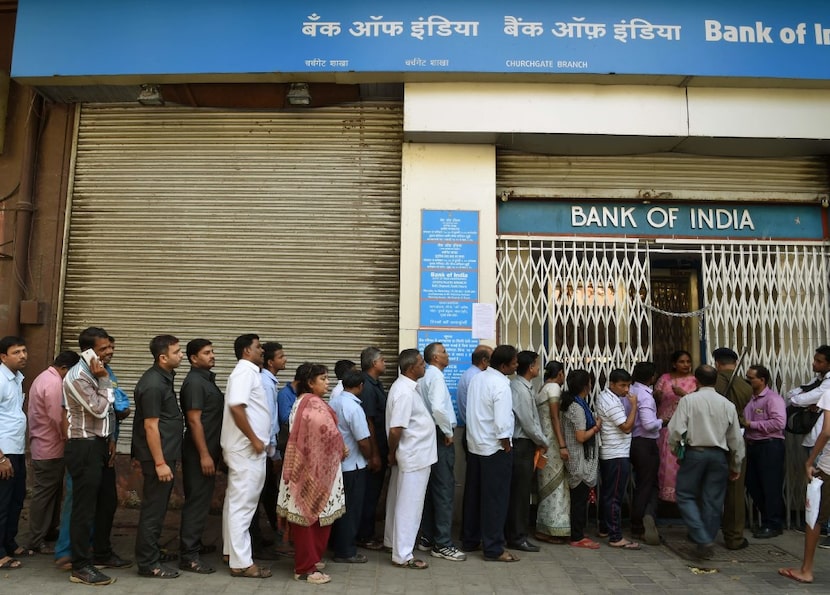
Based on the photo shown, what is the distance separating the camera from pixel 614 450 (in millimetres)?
5684

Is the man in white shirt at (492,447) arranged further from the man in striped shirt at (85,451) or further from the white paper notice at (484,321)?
the man in striped shirt at (85,451)

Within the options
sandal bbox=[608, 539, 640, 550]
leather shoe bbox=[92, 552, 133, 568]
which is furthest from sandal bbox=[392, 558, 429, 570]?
leather shoe bbox=[92, 552, 133, 568]

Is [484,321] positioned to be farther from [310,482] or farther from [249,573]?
[249,573]

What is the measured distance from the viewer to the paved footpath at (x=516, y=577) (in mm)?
4402

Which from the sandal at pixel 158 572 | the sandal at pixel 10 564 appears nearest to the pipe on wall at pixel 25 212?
the sandal at pixel 10 564

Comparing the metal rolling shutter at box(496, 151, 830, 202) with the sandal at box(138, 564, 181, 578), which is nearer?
the sandal at box(138, 564, 181, 578)

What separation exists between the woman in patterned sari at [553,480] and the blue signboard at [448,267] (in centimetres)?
119

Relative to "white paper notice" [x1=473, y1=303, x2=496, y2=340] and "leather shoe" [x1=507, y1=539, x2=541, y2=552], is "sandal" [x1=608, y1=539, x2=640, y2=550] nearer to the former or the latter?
"leather shoe" [x1=507, y1=539, x2=541, y2=552]

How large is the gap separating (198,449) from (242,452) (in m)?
0.34

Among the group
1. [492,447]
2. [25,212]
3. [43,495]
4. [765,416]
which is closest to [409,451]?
[492,447]

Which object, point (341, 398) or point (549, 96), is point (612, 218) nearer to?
point (549, 96)

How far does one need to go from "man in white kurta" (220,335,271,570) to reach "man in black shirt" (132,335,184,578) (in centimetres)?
38

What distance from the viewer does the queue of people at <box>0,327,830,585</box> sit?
453cm

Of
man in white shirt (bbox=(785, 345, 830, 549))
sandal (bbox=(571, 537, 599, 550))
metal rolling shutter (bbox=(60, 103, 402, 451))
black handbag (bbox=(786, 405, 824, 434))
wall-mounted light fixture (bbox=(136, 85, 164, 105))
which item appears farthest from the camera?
wall-mounted light fixture (bbox=(136, 85, 164, 105))
